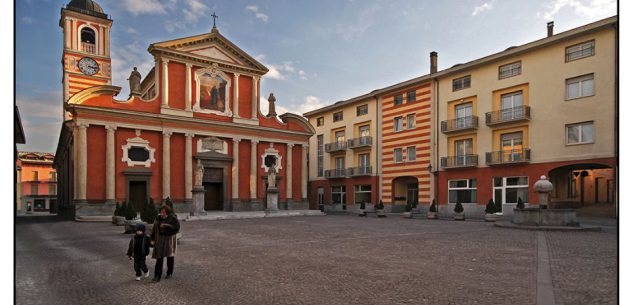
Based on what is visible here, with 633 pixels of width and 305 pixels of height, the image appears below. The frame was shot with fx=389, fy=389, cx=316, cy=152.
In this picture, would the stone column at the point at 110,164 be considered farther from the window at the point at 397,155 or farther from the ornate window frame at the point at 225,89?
the window at the point at 397,155

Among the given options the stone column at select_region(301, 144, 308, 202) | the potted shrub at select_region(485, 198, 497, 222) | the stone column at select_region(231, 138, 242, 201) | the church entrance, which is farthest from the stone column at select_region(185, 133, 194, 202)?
the potted shrub at select_region(485, 198, 497, 222)

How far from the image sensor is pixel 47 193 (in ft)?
8.08

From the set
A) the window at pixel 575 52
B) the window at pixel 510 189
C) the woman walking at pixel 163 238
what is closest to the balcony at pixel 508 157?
the window at pixel 510 189

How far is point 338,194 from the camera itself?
48.6m

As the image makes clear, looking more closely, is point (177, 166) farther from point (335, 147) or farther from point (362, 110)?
point (362, 110)

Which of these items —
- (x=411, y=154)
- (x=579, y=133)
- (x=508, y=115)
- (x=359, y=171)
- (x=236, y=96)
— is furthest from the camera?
(x=359, y=171)

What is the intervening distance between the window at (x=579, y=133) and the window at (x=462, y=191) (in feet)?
28.2

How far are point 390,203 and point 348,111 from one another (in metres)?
12.5

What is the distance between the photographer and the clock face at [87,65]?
43.4 meters

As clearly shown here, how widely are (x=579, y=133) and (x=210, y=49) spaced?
31.8 m

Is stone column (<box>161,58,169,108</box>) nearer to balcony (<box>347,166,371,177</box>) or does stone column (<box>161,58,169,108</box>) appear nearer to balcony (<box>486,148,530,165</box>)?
balcony (<box>347,166,371,177</box>)

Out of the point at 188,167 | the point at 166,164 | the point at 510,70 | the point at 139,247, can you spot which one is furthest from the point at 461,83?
the point at 139,247

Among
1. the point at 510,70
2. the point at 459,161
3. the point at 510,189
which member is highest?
the point at 510,70

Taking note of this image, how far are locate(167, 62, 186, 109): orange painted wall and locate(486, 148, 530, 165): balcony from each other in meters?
27.8
